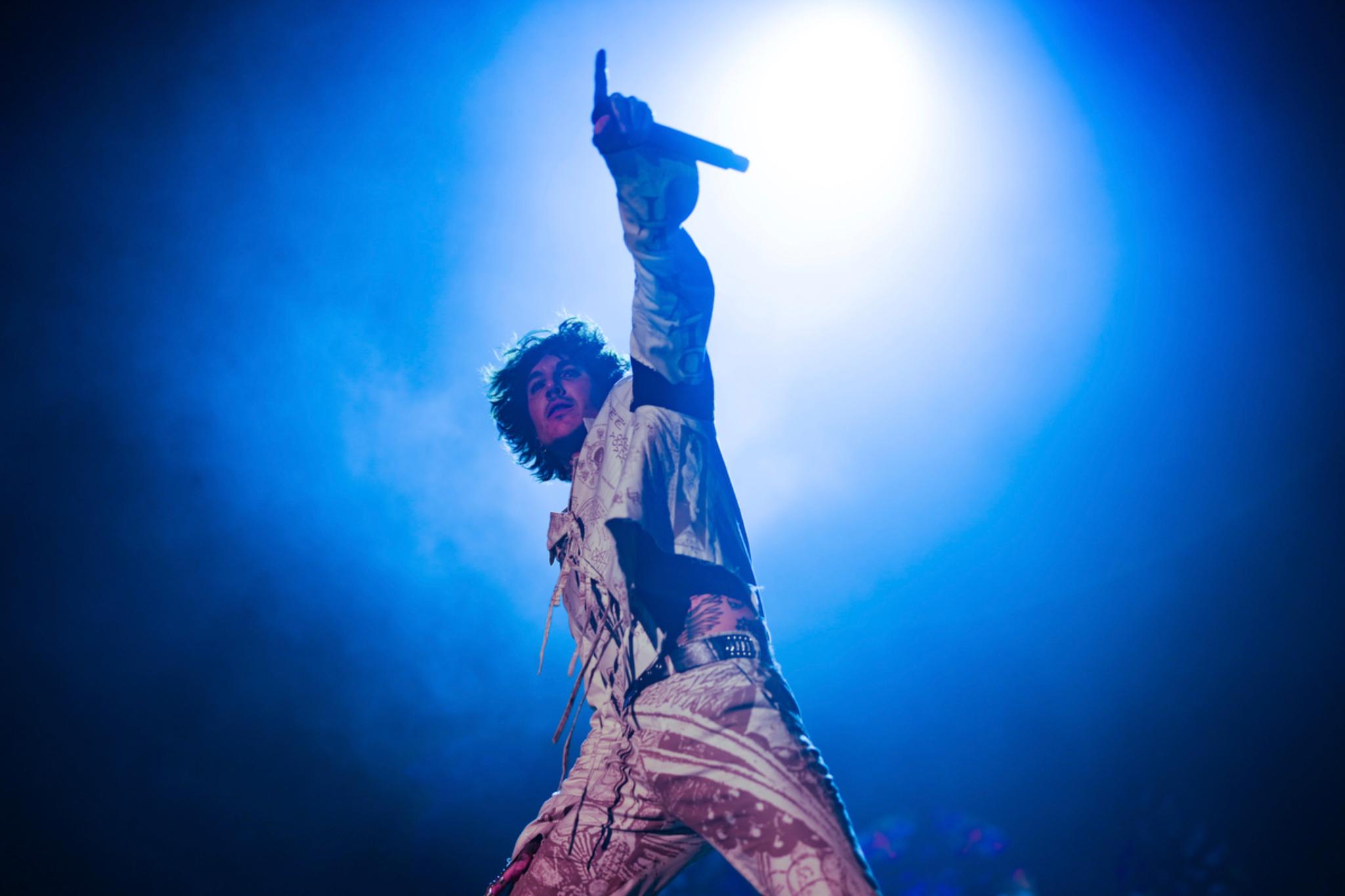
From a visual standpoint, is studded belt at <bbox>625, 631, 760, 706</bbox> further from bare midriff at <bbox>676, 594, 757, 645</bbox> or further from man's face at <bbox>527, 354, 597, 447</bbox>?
man's face at <bbox>527, 354, 597, 447</bbox>

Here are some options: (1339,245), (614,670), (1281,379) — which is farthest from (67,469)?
(1339,245)

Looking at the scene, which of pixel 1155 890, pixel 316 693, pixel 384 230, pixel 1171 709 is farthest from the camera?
pixel 384 230

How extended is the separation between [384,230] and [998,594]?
528cm

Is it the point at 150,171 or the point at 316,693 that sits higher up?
the point at 150,171

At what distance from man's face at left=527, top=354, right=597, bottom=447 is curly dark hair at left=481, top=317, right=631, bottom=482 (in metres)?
0.04

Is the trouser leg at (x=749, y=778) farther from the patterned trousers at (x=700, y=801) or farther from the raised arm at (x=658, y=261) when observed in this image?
the raised arm at (x=658, y=261)

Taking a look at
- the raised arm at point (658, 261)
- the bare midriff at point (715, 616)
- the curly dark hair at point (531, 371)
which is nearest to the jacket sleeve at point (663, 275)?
A: the raised arm at point (658, 261)

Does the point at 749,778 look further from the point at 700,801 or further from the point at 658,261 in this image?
the point at 658,261

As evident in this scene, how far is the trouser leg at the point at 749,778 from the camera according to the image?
793 millimetres

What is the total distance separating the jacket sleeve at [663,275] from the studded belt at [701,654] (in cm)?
45

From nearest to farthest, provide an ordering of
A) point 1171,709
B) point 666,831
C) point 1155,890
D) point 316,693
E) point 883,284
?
point 666,831 < point 1155,890 < point 1171,709 < point 316,693 < point 883,284

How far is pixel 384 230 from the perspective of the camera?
4473 mm

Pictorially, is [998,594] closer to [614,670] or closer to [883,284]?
[883,284]

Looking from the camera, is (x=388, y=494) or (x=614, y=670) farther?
(x=388, y=494)
